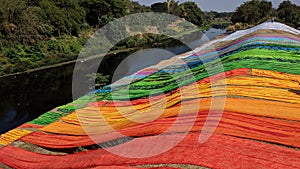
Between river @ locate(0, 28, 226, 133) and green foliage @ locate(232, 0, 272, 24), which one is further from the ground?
green foliage @ locate(232, 0, 272, 24)

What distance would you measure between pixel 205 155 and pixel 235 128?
4.10ft

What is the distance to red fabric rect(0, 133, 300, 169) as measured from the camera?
16.0 feet

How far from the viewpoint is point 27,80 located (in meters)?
24.3

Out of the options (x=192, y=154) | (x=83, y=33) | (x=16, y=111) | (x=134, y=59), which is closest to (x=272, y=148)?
(x=192, y=154)

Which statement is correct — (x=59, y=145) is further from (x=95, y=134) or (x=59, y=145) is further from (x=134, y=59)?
(x=134, y=59)

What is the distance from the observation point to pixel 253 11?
5619 centimetres

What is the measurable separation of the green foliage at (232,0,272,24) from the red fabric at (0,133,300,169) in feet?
174

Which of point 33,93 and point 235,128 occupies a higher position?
point 235,128

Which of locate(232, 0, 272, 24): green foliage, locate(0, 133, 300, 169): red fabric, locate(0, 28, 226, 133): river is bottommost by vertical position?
locate(0, 28, 226, 133): river

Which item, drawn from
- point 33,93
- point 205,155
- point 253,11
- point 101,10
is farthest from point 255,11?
point 205,155

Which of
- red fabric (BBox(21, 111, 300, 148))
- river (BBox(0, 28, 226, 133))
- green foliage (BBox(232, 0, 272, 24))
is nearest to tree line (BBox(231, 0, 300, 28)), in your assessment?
green foliage (BBox(232, 0, 272, 24))

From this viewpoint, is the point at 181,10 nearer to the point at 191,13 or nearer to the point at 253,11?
the point at 191,13

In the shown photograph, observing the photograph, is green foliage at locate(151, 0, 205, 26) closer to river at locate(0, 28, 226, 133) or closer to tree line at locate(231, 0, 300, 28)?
tree line at locate(231, 0, 300, 28)

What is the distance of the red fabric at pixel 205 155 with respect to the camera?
4879 millimetres
